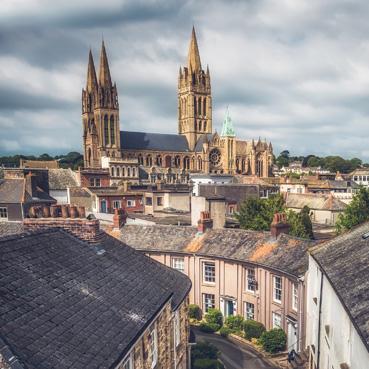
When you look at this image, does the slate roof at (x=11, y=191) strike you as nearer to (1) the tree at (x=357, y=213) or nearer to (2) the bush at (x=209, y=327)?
(2) the bush at (x=209, y=327)

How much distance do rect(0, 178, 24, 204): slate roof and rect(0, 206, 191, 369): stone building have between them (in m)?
31.9

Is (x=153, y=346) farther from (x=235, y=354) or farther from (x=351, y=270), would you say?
(x=235, y=354)

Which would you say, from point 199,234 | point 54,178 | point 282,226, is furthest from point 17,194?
point 282,226

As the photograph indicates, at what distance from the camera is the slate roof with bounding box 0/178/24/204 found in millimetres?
44219

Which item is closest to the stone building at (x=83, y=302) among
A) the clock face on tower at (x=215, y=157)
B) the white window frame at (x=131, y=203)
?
the white window frame at (x=131, y=203)

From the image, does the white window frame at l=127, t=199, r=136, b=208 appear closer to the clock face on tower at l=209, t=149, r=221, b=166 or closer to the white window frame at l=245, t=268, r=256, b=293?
the white window frame at l=245, t=268, r=256, b=293

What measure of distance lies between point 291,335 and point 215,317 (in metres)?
6.39

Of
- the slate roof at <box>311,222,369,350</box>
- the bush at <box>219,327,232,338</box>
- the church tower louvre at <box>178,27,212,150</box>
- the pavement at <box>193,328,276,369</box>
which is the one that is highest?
the church tower louvre at <box>178,27,212,150</box>

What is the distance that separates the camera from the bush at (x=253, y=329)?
26.8m

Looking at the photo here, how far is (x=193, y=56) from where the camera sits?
480ft

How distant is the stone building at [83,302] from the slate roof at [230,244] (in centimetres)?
1082

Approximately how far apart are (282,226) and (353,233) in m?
9.75

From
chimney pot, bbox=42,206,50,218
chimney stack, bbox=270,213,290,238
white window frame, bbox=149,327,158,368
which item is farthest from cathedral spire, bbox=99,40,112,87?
white window frame, bbox=149,327,158,368

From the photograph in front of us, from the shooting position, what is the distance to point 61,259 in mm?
12156
